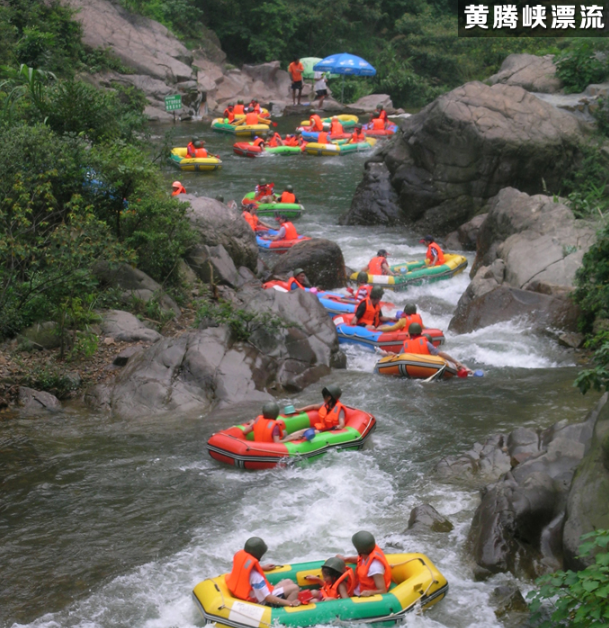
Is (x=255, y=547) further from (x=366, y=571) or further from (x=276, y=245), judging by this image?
(x=276, y=245)

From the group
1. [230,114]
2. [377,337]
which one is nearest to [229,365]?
[377,337]

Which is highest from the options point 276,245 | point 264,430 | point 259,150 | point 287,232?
point 259,150

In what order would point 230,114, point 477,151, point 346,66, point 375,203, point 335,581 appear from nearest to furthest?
1. point 335,581
2. point 477,151
3. point 375,203
4. point 230,114
5. point 346,66

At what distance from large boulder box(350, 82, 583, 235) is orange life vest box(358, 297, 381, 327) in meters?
6.85

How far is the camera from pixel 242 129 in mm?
31359

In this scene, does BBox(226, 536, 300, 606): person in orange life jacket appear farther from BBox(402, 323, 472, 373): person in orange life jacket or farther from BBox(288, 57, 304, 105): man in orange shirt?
BBox(288, 57, 304, 105): man in orange shirt

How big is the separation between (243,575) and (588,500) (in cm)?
308

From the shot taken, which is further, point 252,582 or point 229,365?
point 229,365

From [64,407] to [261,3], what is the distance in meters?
35.1

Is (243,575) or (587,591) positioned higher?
(587,591)

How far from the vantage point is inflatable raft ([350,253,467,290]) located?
17.0 metres

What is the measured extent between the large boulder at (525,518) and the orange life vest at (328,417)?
2.46 meters

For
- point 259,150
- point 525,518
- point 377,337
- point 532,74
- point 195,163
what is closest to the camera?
point 525,518

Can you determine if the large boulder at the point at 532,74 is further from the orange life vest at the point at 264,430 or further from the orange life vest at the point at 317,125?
the orange life vest at the point at 264,430
